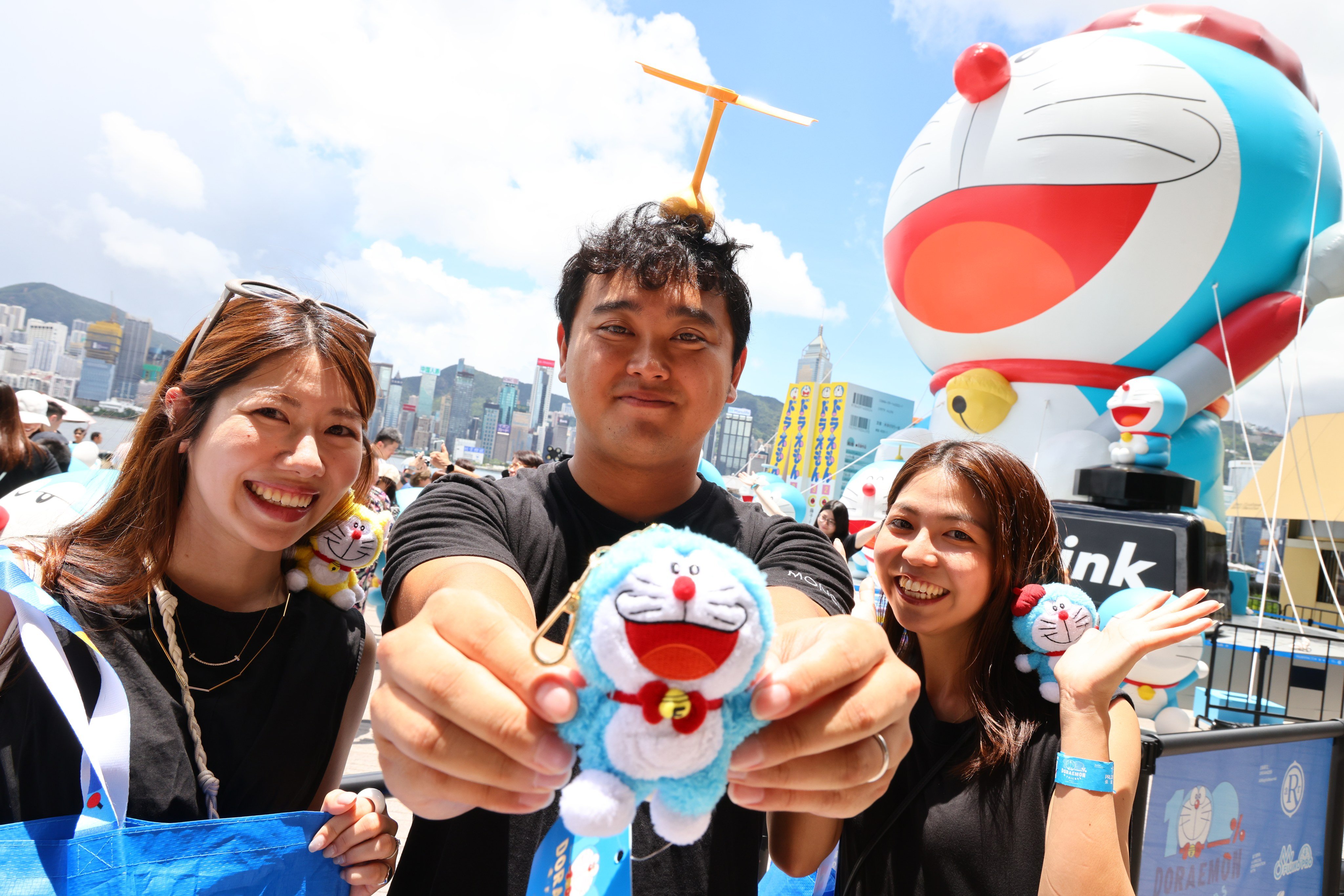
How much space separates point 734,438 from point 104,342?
2156 inches

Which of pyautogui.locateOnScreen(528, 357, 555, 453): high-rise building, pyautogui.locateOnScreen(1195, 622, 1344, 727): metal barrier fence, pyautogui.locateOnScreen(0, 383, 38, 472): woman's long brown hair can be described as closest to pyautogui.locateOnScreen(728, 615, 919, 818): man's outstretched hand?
pyautogui.locateOnScreen(0, 383, 38, 472): woman's long brown hair

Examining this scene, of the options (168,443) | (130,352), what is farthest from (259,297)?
(130,352)

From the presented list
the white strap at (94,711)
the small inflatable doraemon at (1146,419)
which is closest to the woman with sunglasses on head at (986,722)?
the white strap at (94,711)

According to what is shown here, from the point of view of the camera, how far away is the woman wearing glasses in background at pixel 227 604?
1454mm

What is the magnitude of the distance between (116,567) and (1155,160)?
9047mm

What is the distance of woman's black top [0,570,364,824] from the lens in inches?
55.5

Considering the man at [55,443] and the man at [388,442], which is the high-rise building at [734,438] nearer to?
the man at [388,442]

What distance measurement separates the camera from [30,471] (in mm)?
5059

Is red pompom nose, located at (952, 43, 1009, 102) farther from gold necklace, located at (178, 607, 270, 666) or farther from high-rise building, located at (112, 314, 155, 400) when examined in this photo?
high-rise building, located at (112, 314, 155, 400)

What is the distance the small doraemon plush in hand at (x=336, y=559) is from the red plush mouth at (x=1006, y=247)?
26.6 feet

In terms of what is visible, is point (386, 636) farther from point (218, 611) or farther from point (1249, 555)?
point (1249, 555)

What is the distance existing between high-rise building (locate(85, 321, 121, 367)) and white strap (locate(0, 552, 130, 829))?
47.0 m

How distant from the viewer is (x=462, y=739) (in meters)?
0.92

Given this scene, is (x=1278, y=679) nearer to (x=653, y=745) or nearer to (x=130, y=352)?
(x=653, y=745)
